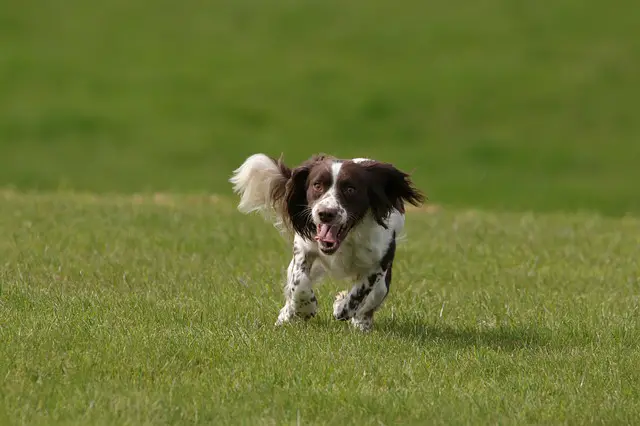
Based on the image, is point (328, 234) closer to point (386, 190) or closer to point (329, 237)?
point (329, 237)

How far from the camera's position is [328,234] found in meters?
8.89

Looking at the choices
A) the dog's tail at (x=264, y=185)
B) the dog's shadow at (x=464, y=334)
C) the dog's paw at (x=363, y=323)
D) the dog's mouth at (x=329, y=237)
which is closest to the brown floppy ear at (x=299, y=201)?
the dog's tail at (x=264, y=185)

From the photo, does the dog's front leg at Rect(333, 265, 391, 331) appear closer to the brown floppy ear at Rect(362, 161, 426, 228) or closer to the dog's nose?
the brown floppy ear at Rect(362, 161, 426, 228)

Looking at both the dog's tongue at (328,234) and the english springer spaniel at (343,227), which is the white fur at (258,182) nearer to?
the english springer spaniel at (343,227)

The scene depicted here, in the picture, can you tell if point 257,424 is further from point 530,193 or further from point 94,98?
point 94,98

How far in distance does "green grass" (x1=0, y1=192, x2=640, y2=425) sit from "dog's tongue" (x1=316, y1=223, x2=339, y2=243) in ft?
2.17

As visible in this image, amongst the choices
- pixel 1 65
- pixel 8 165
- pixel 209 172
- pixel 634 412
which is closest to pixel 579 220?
pixel 634 412

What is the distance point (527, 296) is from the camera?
10.9 metres

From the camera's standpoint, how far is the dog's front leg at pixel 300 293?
30.2 ft

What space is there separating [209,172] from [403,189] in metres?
24.8

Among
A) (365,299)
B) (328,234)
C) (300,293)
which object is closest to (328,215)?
(328,234)

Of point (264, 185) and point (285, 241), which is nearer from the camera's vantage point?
point (264, 185)

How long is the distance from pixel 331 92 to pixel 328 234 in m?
30.1

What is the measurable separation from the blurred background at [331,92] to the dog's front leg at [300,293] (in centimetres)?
2194
